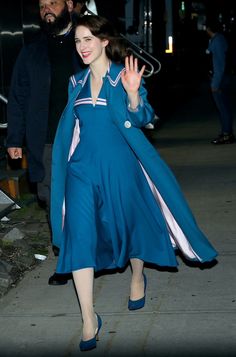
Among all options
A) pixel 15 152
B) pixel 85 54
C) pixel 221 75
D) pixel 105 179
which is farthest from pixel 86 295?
pixel 221 75

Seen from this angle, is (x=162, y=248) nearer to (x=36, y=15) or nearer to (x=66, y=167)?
(x=66, y=167)

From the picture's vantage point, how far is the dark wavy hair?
5793 millimetres

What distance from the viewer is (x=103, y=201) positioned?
5789 millimetres

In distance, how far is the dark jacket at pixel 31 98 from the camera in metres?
6.89

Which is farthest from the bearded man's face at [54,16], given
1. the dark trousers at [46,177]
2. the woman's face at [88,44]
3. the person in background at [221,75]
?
the person in background at [221,75]

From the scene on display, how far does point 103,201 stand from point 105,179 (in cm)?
13

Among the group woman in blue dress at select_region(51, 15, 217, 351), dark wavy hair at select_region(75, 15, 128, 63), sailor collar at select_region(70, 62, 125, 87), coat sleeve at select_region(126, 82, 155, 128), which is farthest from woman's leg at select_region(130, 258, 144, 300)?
dark wavy hair at select_region(75, 15, 128, 63)

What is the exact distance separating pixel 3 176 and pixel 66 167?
4823mm

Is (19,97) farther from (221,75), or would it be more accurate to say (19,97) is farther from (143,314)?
(221,75)

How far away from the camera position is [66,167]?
235 inches

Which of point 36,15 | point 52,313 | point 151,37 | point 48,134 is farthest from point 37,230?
point 151,37

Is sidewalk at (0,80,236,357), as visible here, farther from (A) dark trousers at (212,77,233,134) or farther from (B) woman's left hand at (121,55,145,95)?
(A) dark trousers at (212,77,233,134)

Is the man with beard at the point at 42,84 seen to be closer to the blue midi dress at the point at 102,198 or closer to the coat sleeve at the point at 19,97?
the coat sleeve at the point at 19,97

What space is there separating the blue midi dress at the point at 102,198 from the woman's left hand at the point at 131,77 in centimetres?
21
